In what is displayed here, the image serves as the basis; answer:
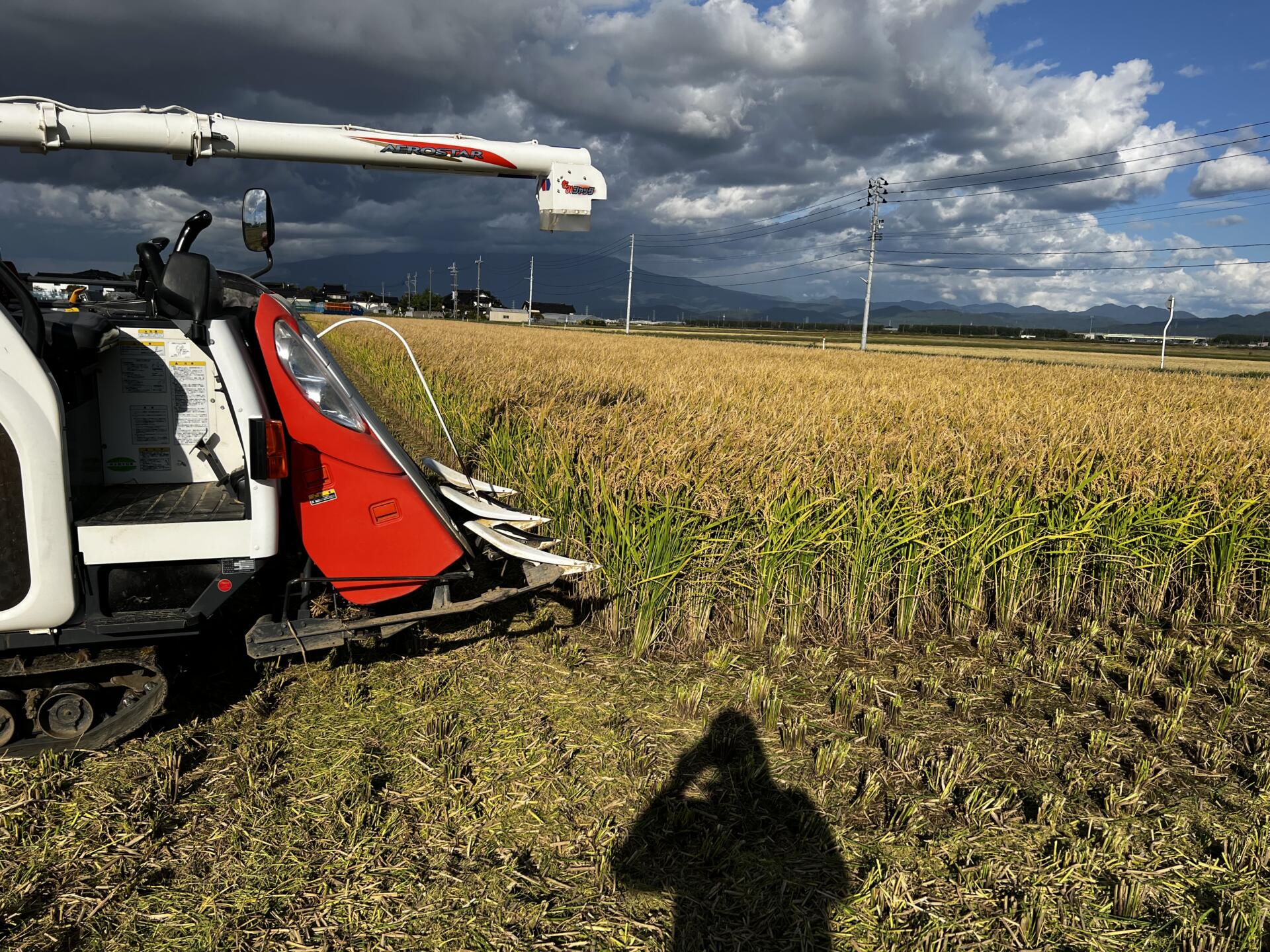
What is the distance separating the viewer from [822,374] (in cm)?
1463

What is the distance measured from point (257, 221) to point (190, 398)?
89 cm

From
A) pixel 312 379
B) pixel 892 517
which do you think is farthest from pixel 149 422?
pixel 892 517

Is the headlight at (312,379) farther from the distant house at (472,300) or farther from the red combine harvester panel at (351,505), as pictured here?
the distant house at (472,300)

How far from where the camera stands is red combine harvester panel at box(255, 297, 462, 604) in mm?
3553

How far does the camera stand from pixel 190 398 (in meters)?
3.66

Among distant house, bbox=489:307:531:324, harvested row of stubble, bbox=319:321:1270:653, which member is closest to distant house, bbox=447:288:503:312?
distant house, bbox=489:307:531:324

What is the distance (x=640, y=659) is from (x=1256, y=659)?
363cm

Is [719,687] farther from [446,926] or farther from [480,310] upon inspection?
[480,310]

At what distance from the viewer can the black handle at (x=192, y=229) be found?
3.65 meters

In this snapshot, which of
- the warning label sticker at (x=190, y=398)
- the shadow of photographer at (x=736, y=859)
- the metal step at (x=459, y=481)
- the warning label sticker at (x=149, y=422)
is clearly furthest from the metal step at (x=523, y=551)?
the warning label sticker at (x=149, y=422)

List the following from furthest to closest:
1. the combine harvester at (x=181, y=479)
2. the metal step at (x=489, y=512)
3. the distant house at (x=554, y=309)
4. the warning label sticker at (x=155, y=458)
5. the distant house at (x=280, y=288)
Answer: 1. the distant house at (x=554, y=309)
2. the metal step at (x=489, y=512)
3. the distant house at (x=280, y=288)
4. the warning label sticker at (x=155, y=458)
5. the combine harvester at (x=181, y=479)

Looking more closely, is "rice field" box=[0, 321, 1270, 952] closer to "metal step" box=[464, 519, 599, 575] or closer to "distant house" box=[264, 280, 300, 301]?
"metal step" box=[464, 519, 599, 575]

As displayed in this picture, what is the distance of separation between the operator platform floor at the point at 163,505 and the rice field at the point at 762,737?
102cm

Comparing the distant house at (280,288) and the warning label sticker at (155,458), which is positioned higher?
the distant house at (280,288)
